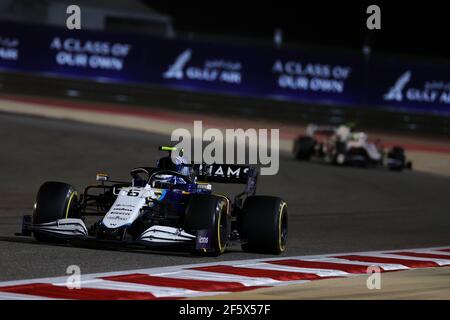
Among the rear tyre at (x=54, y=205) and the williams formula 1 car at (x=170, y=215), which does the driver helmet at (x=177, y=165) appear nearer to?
the williams formula 1 car at (x=170, y=215)

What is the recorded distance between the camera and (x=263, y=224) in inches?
433

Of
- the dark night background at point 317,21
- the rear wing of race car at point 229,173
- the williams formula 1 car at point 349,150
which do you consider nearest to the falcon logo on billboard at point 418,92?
the williams formula 1 car at point 349,150

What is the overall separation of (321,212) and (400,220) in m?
1.13

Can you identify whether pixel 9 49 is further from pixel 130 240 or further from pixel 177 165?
pixel 130 240

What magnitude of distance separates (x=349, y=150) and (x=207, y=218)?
1490 centimetres

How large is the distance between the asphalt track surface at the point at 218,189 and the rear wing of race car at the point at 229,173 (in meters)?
0.71

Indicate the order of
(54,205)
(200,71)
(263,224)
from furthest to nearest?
(200,71) → (263,224) → (54,205)

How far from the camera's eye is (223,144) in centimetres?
2683

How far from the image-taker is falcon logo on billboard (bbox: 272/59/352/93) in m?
33.8

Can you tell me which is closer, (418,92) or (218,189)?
(218,189)

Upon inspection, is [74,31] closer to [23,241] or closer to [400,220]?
[400,220]

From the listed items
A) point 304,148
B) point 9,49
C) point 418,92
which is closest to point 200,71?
point 9,49

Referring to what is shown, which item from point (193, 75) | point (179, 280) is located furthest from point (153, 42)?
point (179, 280)

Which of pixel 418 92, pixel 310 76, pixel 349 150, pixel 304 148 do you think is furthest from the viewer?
pixel 310 76
